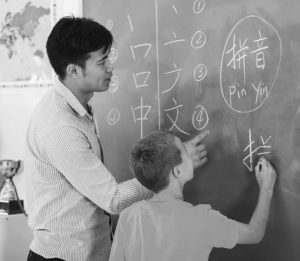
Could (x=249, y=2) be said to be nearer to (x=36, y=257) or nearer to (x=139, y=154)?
(x=139, y=154)

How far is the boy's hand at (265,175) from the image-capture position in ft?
5.40

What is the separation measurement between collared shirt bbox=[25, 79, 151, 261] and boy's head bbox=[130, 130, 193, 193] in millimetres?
134

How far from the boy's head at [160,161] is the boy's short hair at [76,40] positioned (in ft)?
1.21

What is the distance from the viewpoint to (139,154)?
5.14ft

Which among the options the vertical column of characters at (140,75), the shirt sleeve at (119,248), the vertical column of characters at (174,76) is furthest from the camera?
the vertical column of characters at (140,75)

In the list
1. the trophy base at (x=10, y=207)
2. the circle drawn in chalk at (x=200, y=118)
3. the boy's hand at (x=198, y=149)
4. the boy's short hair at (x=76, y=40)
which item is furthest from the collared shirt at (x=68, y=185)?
the trophy base at (x=10, y=207)

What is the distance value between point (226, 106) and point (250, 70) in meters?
0.15

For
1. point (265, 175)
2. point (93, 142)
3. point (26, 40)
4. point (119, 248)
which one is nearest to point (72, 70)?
point (93, 142)

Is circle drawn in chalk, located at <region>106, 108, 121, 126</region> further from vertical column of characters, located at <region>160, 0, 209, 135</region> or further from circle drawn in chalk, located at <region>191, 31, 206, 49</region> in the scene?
circle drawn in chalk, located at <region>191, 31, 206, 49</region>

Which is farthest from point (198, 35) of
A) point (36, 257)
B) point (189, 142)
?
point (36, 257)

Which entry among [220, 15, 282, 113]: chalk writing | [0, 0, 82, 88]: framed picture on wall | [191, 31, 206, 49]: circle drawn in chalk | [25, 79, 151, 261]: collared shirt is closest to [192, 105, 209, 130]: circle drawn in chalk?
[220, 15, 282, 113]: chalk writing

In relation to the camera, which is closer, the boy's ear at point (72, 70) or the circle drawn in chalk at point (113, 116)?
the boy's ear at point (72, 70)

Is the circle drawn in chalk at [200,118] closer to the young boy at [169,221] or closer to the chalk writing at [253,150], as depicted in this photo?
the chalk writing at [253,150]

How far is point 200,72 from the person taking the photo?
187 cm
